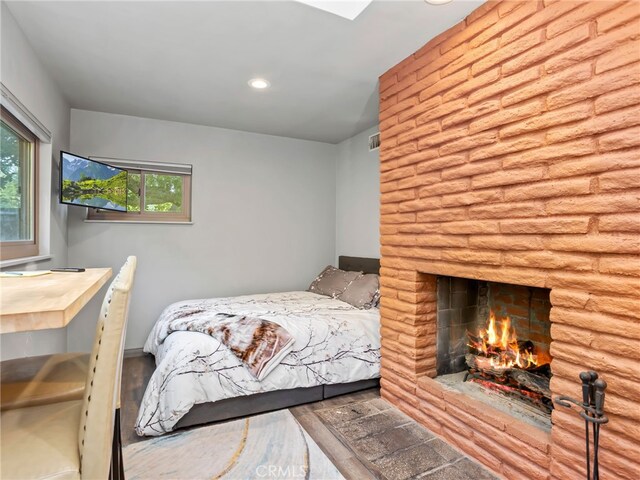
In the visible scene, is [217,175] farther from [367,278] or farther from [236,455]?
[236,455]

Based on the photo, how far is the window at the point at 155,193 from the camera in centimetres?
377

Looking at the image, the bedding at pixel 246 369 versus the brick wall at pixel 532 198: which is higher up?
the brick wall at pixel 532 198

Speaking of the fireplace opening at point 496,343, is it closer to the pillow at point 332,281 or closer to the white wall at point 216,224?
the pillow at point 332,281

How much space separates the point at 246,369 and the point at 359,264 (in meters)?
2.09

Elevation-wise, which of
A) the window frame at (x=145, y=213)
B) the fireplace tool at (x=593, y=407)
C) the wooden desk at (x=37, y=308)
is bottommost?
the fireplace tool at (x=593, y=407)

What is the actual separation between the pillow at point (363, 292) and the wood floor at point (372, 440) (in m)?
0.82

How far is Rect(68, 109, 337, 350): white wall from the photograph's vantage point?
360 cm

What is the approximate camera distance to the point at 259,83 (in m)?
2.88

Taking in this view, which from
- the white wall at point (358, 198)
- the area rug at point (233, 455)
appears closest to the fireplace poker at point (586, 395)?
the area rug at point (233, 455)

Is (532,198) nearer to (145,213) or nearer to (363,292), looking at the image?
(363,292)

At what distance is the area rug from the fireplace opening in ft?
3.24

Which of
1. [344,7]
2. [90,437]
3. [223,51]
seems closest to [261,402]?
[90,437]

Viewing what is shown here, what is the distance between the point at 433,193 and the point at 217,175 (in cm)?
271

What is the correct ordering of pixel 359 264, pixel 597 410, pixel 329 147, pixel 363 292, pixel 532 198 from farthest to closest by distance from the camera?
1. pixel 329 147
2. pixel 359 264
3. pixel 363 292
4. pixel 532 198
5. pixel 597 410
